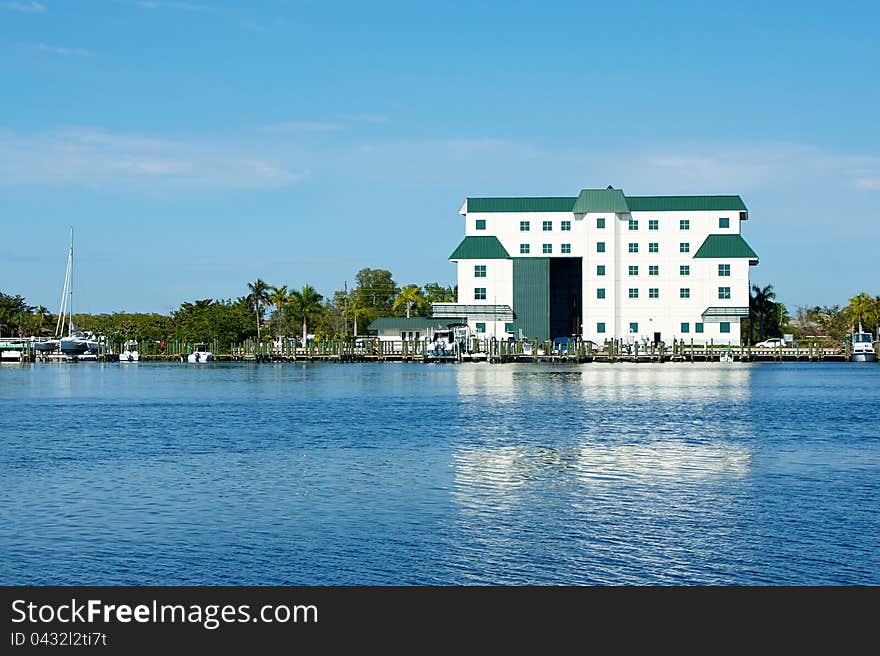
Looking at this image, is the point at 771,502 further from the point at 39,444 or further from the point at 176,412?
the point at 176,412

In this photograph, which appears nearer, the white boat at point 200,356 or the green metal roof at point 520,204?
the green metal roof at point 520,204

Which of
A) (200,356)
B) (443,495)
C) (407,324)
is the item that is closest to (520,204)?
(407,324)

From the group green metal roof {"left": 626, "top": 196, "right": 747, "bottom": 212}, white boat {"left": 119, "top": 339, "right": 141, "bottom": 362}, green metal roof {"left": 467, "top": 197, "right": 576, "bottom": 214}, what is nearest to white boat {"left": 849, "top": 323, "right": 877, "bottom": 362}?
green metal roof {"left": 626, "top": 196, "right": 747, "bottom": 212}

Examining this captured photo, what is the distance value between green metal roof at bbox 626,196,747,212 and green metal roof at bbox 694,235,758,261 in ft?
12.0

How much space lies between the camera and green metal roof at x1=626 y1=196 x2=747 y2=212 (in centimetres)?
12662

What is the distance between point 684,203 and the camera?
12719cm

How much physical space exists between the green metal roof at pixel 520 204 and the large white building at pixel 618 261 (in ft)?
0.39

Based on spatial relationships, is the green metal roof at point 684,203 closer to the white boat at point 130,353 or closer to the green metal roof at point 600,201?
the green metal roof at point 600,201

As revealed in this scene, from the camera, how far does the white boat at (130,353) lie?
167 meters

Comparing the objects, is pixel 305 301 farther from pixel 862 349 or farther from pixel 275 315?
pixel 862 349

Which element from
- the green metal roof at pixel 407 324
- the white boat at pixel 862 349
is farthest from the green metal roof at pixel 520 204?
the white boat at pixel 862 349

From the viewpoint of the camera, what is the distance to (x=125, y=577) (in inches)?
795
